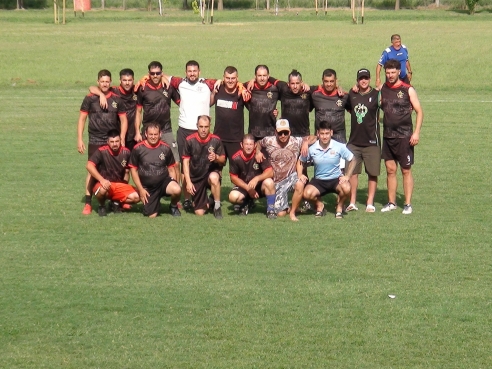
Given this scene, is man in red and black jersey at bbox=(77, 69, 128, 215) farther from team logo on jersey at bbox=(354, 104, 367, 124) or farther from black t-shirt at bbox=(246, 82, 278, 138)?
team logo on jersey at bbox=(354, 104, 367, 124)

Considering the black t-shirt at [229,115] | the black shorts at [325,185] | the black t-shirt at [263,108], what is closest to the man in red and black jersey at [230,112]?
the black t-shirt at [229,115]

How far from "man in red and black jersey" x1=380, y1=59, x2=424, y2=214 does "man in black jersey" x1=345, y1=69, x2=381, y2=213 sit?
0.15 metres

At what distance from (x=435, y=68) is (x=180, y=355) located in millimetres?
25219

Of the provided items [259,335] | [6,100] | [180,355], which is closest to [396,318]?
[259,335]

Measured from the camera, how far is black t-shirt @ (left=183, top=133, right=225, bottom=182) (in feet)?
38.4

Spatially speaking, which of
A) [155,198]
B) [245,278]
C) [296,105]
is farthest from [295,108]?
[245,278]

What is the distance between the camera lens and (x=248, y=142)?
11.5 meters

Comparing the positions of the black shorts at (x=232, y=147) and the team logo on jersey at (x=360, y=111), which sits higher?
the team logo on jersey at (x=360, y=111)

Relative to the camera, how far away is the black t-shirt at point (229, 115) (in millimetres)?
12055

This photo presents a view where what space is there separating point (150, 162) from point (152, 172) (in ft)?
0.44

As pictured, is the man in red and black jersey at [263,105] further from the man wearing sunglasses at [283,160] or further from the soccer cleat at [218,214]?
the soccer cleat at [218,214]

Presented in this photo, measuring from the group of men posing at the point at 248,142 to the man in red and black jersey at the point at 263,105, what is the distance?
0.01 meters

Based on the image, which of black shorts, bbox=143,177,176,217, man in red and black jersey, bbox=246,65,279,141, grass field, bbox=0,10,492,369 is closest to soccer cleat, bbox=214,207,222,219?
grass field, bbox=0,10,492,369

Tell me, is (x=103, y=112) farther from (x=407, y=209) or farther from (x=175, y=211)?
(x=407, y=209)
